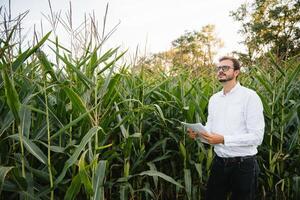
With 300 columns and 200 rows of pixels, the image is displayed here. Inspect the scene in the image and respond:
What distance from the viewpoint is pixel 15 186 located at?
1977 mm

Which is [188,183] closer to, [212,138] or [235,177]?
[235,177]

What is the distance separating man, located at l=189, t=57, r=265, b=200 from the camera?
255 centimetres

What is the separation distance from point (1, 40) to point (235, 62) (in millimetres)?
1850

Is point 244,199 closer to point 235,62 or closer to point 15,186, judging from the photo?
point 235,62

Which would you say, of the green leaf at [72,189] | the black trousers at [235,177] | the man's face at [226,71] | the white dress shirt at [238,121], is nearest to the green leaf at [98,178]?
the green leaf at [72,189]

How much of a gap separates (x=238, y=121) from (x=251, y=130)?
0.15m

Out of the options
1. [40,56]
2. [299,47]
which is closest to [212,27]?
[299,47]

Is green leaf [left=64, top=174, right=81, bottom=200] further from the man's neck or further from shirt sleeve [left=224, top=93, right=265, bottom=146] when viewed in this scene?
the man's neck

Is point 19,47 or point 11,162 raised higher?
point 19,47

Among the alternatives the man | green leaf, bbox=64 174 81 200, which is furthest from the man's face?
green leaf, bbox=64 174 81 200

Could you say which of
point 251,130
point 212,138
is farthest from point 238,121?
point 212,138

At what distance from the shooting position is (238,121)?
2.66 meters

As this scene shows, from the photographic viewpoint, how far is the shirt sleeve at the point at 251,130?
2.53 m

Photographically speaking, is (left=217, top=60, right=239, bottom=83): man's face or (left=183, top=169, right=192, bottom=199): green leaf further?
(left=183, top=169, right=192, bottom=199): green leaf
